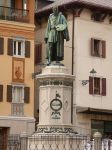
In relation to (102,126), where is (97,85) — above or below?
above

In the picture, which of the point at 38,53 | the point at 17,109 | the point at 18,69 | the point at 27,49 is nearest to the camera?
the point at 17,109

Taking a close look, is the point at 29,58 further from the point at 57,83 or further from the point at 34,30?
the point at 57,83

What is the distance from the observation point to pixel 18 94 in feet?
160

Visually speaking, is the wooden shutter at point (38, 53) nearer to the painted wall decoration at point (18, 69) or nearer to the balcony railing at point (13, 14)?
the balcony railing at point (13, 14)

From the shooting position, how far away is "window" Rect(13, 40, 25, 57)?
49156mm

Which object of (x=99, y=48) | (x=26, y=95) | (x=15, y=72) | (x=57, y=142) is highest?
(x=99, y=48)

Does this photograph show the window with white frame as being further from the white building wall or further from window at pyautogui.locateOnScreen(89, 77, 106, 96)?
window at pyautogui.locateOnScreen(89, 77, 106, 96)

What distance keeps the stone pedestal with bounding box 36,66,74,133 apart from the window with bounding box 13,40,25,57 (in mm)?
23299

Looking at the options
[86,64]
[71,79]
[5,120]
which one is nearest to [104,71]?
[86,64]

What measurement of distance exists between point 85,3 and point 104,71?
5.39 meters

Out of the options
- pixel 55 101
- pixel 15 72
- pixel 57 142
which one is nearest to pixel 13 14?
pixel 15 72

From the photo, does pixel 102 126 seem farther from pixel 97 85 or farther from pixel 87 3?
pixel 87 3

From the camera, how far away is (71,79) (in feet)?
85.5

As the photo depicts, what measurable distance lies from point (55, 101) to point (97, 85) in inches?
1013
